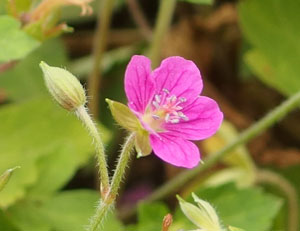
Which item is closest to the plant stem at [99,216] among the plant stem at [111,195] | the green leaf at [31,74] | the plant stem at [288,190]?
the plant stem at [111,195]

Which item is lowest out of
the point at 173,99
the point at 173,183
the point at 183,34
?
the point at 173,183

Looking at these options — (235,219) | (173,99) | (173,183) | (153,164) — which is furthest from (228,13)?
(173,99)

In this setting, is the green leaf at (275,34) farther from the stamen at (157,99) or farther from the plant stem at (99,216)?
the plant stem at (99,216)

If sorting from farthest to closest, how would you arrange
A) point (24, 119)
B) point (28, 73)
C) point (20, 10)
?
point (28, 73) → point (24, 119) → point (20, 10)

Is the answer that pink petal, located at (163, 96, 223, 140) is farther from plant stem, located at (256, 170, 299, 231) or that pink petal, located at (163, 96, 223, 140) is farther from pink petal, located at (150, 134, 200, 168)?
plant stem, located at (256, 170, 299, 231)

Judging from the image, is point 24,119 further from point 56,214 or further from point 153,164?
point 153,164

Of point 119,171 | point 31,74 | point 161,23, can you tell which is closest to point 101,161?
point 119,171

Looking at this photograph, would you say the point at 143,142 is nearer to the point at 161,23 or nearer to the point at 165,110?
the point at 165,110
